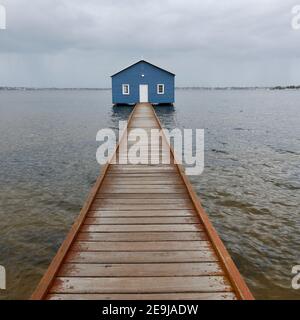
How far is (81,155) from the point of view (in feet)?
60.9

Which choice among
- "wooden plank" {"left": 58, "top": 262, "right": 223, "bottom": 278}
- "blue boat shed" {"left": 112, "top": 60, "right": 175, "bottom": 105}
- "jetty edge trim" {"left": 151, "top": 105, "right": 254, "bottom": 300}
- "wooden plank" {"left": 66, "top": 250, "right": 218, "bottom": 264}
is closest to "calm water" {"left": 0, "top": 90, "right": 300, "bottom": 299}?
"jetty edge trim" {"left": 151, "top": 105, "right": 254, "bottom": 300}

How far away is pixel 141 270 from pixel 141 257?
0.38m

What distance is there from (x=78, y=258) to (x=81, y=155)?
13.9m

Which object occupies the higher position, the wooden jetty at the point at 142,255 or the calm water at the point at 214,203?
the wooden jetty at the point at 142,255

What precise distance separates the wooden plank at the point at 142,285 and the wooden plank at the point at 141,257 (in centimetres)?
48

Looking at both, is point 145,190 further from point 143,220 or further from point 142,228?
point 142,228

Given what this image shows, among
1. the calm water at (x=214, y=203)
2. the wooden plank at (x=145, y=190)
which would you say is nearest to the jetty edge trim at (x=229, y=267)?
the wooden plank at (x=145, y=190)

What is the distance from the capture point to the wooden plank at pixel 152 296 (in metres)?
4.15

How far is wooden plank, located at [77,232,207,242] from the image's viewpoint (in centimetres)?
572

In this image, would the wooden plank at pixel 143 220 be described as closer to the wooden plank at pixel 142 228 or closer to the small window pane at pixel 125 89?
the wooden plank at pixel 142 228

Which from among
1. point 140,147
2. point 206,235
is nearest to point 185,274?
point 206,235

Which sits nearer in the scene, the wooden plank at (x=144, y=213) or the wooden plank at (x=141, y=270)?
the wooden plank at (x=141, y=270)

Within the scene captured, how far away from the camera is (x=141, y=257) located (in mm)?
5125

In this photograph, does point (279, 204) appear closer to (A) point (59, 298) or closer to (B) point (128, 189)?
(B) point (128, 189)
